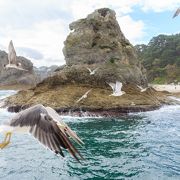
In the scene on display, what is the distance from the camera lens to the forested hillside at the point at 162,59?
10916 centimetres

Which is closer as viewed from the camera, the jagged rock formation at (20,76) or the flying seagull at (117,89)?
the flying seagull at (117,89)

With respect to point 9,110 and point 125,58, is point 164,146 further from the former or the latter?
point 125,58

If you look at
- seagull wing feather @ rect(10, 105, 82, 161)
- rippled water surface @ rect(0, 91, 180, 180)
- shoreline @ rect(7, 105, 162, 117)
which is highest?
seagull wing feather @ rect(10, 105, 82, 161)

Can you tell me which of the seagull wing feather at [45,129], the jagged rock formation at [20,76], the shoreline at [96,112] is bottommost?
the shoreline at [96,112]

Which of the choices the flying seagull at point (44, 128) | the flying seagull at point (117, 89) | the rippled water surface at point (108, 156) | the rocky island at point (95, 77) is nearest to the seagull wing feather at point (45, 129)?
the flying seagull at point (44, 128)

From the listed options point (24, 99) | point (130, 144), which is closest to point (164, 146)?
point (130, 144)

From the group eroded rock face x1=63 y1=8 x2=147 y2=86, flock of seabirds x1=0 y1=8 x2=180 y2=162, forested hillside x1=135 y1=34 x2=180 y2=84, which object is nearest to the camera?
flock of seabirds x1=0 y1=8 x2=180 y2=162

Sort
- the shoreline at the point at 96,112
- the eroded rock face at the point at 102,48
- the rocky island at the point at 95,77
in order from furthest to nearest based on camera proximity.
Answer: the eroded rock face at the point at 102,48
the rocky island at the point at 95,77
the shoreline at the point at 96,112

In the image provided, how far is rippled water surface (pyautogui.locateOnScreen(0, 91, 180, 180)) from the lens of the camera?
17.6 metres

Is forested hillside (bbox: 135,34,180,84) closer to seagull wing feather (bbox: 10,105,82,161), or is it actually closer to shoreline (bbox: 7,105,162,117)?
shoreline (bbox: 7,105,162,117)

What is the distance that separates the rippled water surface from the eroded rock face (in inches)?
629

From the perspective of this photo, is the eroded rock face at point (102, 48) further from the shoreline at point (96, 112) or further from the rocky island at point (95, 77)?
the shoreline at point (96, 112)

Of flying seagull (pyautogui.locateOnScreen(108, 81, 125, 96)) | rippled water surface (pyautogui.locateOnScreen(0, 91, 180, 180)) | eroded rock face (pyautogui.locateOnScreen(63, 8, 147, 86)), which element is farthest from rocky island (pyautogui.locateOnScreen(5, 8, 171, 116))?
rippled water surface (pyautogui.locateOnScreen(0, 91, 180, 180))

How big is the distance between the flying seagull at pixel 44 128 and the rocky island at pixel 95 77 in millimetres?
29044
